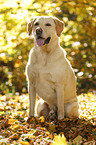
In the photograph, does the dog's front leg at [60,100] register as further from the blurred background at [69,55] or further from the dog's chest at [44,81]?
the blurred background at [69,55]

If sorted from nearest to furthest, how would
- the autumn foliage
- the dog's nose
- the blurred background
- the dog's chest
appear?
the autumn foliage < the dog's nose < the dog's chest < the blurred background

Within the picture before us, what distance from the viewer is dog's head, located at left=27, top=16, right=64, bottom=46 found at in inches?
143

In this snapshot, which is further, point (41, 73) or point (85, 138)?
point (41, 73)

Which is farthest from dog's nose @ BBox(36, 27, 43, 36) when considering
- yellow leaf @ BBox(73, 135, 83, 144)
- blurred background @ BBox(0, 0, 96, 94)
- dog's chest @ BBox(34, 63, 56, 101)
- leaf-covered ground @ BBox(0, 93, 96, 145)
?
blurred background @ BBox(0, 0, 96, 94)

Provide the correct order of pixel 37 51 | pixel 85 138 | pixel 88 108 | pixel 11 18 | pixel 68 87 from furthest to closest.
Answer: pixel 11 18 → pixel 88 108 → pixel 68 87 → pixel 37 51 → pixel 85 138

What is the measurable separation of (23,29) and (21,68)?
257 cm

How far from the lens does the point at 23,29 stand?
20.6 feet

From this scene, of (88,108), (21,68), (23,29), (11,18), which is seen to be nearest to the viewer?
(88,108)

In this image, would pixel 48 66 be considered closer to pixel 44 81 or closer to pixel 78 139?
pixel 44 81

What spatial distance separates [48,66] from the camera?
3803 millimetres

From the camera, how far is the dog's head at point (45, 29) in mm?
3635

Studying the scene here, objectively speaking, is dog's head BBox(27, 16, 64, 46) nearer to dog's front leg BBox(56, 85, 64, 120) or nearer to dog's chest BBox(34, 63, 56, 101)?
dog's chest BBox(34, 63, 56, 101)

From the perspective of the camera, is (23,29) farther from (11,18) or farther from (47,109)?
(47,109)

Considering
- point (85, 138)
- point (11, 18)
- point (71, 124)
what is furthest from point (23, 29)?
point (85, 138)
